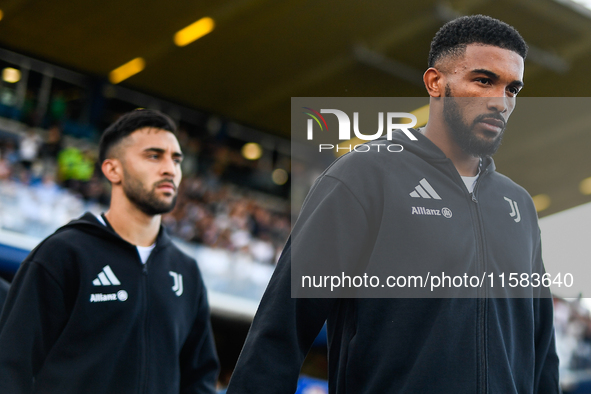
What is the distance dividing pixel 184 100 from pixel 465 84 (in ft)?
59.8

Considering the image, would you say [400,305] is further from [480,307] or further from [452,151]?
[452,151]

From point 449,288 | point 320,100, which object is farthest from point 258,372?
point 320,100

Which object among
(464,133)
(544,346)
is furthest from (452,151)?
(544,346)

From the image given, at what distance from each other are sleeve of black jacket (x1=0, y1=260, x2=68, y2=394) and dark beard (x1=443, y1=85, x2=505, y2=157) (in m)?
1.83

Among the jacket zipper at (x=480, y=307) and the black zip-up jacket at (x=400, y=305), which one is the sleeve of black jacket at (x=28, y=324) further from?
the jacket zipper at (x=480, y=307)

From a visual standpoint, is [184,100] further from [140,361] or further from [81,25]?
[140,361]

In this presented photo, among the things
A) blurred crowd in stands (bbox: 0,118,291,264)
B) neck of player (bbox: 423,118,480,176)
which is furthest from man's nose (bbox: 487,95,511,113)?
blurred crowd in stands (bbox: 0,118,291,264)

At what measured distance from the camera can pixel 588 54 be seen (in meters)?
15.9

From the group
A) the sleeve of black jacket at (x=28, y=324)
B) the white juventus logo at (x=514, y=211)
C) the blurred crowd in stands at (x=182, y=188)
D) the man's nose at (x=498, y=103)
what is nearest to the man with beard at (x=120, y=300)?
the sleeve of black jacket at (x=28, y=324)

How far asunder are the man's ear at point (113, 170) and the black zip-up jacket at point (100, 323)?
27cm

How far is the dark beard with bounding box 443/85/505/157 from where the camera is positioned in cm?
187

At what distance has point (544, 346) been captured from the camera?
1.99m

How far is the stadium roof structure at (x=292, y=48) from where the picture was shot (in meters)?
15.0

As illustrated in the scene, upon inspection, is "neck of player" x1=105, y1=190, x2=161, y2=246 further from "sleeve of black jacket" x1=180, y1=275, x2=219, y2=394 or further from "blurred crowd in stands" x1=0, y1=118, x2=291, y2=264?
"blurred crowd in stands" x1=0, y1=118, x2=291, y2=264
